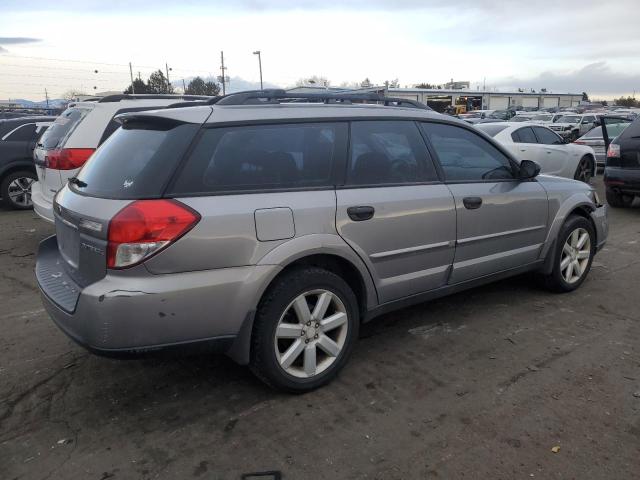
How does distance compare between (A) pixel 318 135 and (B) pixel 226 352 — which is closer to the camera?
(B) pixel 226 352

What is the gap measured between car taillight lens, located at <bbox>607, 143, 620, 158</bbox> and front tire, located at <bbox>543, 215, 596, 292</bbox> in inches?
181

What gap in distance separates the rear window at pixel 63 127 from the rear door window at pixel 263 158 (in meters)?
4.11

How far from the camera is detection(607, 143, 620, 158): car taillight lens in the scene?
29.3 feet

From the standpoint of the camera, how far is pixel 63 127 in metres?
6.73

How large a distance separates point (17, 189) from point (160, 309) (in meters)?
8.40

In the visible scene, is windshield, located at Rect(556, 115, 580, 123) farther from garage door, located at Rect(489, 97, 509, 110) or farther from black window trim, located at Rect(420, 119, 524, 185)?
garage door, located at Rect(489, 97, 509, 110)

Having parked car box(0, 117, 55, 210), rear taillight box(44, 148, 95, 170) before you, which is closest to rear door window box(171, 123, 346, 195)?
rear taillight box(44, 148, 95, 170)

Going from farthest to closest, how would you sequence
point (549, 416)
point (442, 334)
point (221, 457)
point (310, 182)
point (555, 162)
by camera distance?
point (555, 162), point (442, 334), point (310, 182), point (549, 416), point (221, 457)

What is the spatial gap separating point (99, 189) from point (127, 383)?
124cm

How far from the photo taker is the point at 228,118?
311 centimetres

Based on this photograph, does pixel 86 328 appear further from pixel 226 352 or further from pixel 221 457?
pixel 221 457

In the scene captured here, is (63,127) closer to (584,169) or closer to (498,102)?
(584,169)

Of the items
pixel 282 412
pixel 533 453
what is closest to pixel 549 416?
pixel 533 453

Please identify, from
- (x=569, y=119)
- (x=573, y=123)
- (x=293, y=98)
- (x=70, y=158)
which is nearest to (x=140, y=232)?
(x=293, y=98)
